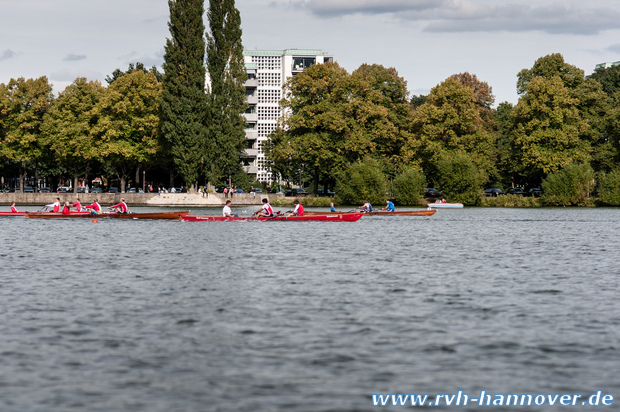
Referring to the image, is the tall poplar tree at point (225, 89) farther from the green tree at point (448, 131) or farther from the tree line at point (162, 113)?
the green tree at point (448, 131)

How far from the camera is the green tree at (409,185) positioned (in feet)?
311

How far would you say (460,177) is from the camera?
9288 cm

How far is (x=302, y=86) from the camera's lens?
328ft

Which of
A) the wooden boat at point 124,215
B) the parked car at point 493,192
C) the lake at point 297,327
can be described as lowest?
the lake at point 297,327

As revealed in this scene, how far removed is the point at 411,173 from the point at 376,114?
30.4 ft

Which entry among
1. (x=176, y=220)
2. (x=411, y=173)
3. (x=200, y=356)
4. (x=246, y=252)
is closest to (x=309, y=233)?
(x=246, y=252)

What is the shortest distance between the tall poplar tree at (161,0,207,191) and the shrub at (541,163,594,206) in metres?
43.1

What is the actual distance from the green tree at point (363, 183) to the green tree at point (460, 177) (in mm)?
7478

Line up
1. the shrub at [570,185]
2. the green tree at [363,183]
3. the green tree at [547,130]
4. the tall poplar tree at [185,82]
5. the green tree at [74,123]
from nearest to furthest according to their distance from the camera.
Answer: the shrub at [570,185] → the green tree at [363,183] → the green tree at [547,130] → the tall poplar tree at [185,82] → the green tree at [74,123]

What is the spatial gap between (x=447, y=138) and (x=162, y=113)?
124 feet

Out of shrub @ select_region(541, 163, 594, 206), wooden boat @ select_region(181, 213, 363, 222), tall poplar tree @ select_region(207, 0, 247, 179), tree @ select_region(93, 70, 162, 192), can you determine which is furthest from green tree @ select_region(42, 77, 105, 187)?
shrub @ select_region(541, 163, 594, 206)

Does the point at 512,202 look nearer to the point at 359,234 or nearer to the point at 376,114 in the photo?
the point at 376,114

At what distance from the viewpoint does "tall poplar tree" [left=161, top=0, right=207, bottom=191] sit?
9512 cm

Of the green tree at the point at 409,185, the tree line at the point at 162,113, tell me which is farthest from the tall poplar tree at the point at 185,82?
the green tree at the point at 409,185
